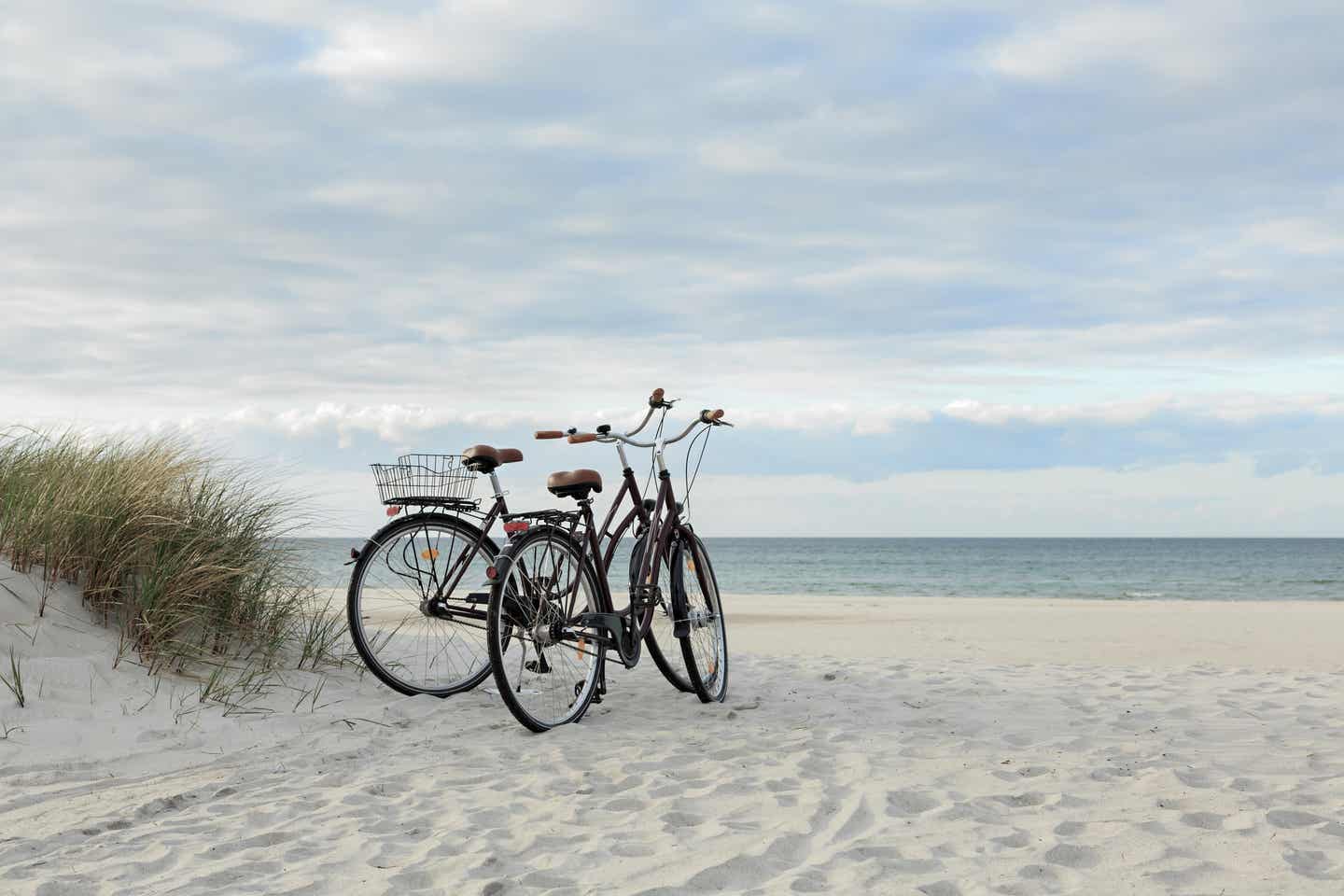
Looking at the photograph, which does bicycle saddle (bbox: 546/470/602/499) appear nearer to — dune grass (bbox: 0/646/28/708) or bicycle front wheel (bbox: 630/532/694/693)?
bicycle front wheel (bbox: 630/532/694/693)

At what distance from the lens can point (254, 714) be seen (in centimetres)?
554

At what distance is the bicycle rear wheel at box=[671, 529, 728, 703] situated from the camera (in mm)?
6102

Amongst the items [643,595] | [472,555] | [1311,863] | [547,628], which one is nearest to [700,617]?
[643,595]

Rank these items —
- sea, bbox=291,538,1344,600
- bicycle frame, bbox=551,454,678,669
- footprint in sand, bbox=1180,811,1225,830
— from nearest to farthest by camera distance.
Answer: footprint in sand, bbox=1180,811,1225,830
bicycle frame, bbox=551,454,678,669
sea, bbox=291,538,1344,600

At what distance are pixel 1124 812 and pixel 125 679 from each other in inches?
193

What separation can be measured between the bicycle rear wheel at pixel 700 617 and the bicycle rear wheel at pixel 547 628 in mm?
564

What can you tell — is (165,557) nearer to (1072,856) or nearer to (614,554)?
(614,554)

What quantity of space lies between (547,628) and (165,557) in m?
2.40

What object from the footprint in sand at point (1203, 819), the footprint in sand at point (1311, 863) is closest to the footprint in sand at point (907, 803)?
the footprint in sand at point (1203, 819)

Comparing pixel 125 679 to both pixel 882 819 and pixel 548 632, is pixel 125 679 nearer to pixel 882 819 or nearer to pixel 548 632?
Answer: pixel 548 632

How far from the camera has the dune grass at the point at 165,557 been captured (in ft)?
19.6

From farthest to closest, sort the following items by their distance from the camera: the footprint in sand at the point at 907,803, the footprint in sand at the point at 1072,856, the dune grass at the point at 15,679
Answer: the dune grass at the point at 15,679 → the footprint in sand at the point at 907,803 → the footprint in sand at the point at 1072,856

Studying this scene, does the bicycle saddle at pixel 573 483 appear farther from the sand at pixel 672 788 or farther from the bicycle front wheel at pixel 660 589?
the sand at pixel 672 788

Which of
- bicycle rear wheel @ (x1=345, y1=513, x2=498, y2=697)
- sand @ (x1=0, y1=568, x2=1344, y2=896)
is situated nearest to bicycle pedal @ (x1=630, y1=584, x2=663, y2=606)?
sand @ (x1=0, y1=568, x2=1344, y2=896)
